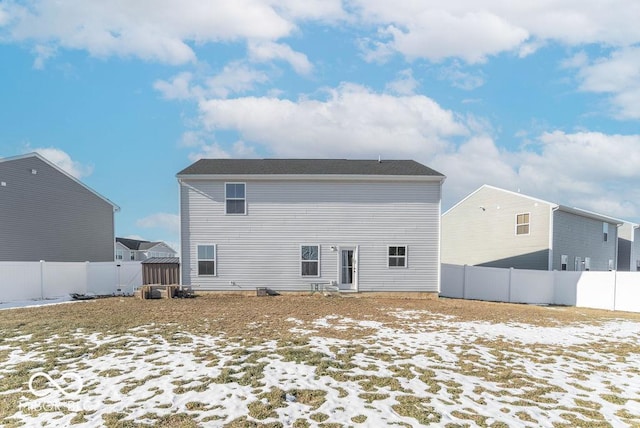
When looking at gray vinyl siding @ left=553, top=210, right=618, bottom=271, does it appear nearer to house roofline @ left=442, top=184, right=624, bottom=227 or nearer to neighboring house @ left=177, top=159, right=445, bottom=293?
house roofline @ left=442, top=184, right=624, bottom=227

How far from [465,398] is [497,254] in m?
20.2

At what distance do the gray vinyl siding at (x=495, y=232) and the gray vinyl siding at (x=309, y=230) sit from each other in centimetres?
805

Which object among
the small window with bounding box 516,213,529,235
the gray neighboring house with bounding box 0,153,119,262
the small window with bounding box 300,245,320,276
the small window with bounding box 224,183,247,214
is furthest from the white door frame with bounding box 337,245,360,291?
the gray neighboring house with bounding box 0,153,119,262

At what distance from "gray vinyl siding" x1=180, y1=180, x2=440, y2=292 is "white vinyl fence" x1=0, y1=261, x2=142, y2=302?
3.75m

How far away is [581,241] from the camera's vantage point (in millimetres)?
22797

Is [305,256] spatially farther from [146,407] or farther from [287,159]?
[146,407]

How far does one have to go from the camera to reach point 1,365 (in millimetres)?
6332

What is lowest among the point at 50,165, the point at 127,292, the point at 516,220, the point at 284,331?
the point at 127,292

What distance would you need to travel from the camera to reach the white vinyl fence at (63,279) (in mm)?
14750

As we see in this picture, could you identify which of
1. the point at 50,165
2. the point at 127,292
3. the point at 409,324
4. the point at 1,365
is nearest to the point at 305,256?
the point at 409,324

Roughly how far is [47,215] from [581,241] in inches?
1252

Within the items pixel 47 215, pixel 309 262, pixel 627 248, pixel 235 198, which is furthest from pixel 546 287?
pixel 47 215

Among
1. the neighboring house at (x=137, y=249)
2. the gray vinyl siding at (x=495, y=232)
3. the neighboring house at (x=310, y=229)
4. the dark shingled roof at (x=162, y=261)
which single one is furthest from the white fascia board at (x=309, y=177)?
the neighboring house at (x=137, y=249)

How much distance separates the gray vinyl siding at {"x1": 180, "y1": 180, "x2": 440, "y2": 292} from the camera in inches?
651
